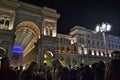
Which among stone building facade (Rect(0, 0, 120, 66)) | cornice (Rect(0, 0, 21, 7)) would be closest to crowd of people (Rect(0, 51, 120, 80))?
stone building facade (Rect(0, 0, 120, 66))

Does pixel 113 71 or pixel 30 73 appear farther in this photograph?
pixel 30 73

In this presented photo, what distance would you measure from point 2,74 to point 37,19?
26.9 meters

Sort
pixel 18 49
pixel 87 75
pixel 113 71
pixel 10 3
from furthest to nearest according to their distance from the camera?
pixel 18 49 → pixel 10 3 → pixel 87 75 → pixel 113 71

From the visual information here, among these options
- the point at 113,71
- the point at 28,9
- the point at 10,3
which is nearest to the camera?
the point at 113,71

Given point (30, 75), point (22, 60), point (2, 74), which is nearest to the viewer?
point (2, 74)

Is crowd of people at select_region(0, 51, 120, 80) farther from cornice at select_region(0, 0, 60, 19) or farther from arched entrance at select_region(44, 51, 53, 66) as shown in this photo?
cornice at select_region(0, 0, 60, 19)

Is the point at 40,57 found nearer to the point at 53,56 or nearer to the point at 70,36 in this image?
the point at 53,56

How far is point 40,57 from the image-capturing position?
89.1 ft

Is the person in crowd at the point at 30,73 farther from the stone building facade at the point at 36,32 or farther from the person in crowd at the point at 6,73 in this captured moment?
the stone building facade at the point at 36,32

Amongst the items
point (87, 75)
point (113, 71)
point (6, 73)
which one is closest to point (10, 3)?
point (87, 75)

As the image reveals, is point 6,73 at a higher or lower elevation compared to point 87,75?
higher

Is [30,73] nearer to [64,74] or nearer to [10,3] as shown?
[64,74]

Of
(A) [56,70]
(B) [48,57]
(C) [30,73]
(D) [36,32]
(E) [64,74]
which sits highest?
(D) [36,32]

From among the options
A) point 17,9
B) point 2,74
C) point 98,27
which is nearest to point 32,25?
point 17,9
